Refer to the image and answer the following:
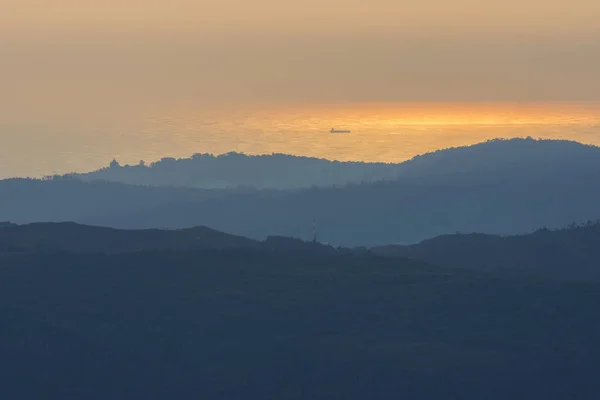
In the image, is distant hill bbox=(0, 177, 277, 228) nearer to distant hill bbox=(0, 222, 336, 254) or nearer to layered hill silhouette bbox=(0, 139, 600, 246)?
layered hill silhouette bbox=(0, 139, 600, 246)

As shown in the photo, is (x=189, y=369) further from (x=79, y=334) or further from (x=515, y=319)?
(x=515, y=319)

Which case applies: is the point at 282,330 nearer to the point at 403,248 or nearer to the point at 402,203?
the point at 403,248

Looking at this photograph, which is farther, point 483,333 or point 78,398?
point 483,333

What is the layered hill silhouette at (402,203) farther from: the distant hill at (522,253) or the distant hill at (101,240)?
the distant hill at (101,240)

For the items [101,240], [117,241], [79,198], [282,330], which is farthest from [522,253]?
[79,198]

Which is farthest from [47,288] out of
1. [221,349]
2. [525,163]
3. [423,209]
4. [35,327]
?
[525,163]

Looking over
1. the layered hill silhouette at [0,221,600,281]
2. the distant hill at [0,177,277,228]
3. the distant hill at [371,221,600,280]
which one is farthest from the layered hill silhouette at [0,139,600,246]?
the layered hill silhouette at [0,221,600,281]

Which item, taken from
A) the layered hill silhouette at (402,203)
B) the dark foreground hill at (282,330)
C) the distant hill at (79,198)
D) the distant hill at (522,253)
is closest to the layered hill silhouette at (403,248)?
the distant hill at (522,253)
